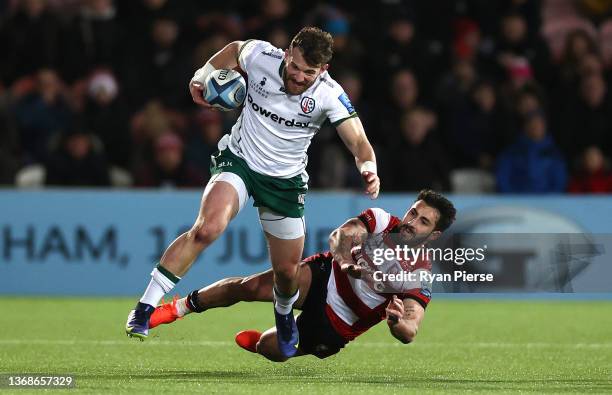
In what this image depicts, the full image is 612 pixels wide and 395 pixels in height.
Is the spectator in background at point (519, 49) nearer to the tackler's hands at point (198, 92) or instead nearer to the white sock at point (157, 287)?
the tackler's hands at point (198, 92)

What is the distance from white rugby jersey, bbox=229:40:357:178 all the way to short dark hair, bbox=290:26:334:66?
0.33m

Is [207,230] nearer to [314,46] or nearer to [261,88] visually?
[261,88]

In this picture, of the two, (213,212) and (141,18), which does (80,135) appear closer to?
(141,18)

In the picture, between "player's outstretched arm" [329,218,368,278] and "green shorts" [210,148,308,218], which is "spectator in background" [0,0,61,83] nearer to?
"green shorts" [210,148,308,218]

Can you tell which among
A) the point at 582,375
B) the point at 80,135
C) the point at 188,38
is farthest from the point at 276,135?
the point at 188,38

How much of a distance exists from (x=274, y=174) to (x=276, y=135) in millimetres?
253

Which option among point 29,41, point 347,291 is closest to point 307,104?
point 347,291

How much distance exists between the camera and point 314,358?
385 inches

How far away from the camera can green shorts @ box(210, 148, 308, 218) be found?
28.0ft

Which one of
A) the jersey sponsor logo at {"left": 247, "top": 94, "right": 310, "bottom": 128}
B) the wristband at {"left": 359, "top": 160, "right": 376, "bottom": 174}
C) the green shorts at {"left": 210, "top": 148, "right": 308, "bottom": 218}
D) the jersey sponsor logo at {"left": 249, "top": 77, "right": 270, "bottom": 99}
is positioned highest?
the jersey sponsor logo at {"left": 249, "top": 77, "right": 270, "bottom": 99}

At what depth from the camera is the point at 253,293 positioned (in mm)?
8969

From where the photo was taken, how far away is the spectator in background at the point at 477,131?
1566 cm

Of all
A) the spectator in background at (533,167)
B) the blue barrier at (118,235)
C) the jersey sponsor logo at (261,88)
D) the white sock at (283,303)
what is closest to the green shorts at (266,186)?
the jersey sponsor logo at (261,88)

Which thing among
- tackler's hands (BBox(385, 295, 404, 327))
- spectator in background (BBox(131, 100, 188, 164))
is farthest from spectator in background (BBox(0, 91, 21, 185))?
tackler's hands (BBox(385, 295, 404, 327))
